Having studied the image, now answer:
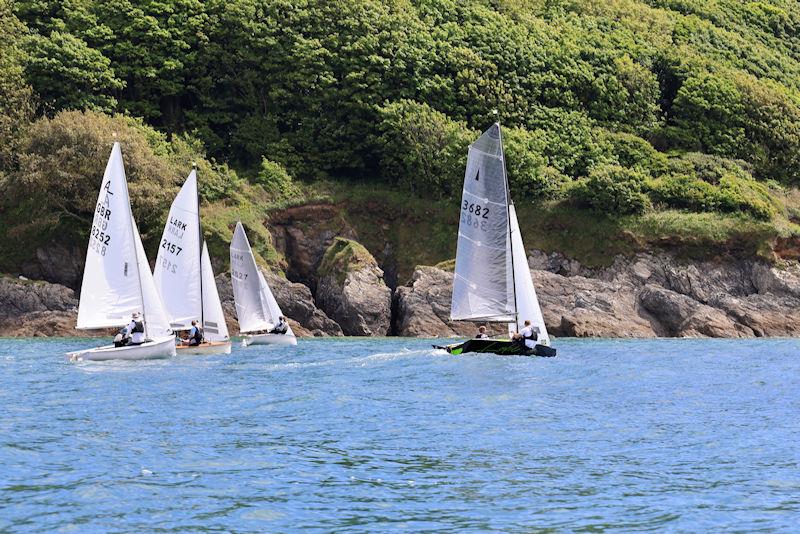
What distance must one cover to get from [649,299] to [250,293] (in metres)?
23.5

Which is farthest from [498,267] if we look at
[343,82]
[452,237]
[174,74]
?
[174,74]

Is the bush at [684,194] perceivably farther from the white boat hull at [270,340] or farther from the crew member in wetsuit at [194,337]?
the crew member in wetsuit at [194,337]

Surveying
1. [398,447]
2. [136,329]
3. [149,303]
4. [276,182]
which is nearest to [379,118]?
[276,182]

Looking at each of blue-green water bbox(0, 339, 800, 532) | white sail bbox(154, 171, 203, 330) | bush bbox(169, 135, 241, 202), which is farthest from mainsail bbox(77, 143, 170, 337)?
bush bbox(169, 135, 241, 202)

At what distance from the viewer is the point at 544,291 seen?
66.9 metres

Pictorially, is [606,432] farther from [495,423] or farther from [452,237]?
[452,237]

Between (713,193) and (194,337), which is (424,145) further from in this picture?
(194,337)

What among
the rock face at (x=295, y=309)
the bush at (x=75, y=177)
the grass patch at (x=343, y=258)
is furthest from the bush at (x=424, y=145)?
the rock face at (x=295, y=309)

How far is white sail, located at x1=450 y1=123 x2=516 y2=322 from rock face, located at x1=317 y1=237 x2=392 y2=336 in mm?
17446

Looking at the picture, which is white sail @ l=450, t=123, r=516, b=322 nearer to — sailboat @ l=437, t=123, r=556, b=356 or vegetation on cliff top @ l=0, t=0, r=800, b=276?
sailboat @ l=437, t=123, r=556, b=356

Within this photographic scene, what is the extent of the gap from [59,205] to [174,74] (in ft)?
59.6

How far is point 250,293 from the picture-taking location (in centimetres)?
6047

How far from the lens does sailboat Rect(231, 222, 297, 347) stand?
60094mm

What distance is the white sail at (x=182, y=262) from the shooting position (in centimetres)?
5200
